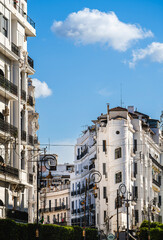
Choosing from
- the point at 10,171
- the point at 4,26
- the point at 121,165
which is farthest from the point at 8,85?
the point at 121,165

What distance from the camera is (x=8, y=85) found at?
4488 centimetres

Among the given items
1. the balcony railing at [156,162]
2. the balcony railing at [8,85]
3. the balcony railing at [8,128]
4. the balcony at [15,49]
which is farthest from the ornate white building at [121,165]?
the balcony at [15,49]

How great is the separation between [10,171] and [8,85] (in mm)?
5918

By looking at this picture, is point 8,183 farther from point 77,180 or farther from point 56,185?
point 56,185

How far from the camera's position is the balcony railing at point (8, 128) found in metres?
43.6

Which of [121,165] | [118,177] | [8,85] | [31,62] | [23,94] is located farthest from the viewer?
[121,165]

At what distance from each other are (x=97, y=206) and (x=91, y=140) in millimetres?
11577

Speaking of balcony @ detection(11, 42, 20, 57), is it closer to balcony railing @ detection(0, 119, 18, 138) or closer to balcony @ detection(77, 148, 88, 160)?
balcony railing @ detection(0, 119, 18, 138)

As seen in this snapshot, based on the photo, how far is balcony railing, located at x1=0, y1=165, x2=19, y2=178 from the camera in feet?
139

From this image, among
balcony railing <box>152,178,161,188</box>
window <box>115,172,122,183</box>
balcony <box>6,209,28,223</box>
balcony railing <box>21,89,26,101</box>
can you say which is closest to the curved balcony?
balcony railing <box>21,89,26,101</box>

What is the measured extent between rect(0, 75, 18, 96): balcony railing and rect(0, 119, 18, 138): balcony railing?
2.38m

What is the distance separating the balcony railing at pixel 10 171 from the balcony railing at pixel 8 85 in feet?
17.8

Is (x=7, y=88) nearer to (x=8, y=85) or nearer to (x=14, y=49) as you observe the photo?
(x=8, y=85)

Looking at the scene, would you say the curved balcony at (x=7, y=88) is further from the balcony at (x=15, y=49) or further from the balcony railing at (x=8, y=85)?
the balcony at (x=15, y=49)
